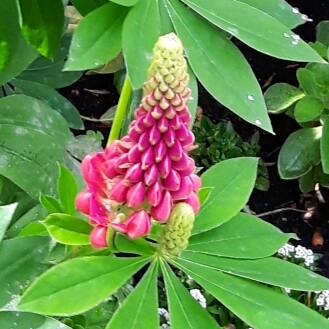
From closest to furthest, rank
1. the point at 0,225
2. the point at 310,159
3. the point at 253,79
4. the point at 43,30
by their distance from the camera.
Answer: the point at 0,225 < the point at 253,79 < the point at 43,30 < the point at 310,159

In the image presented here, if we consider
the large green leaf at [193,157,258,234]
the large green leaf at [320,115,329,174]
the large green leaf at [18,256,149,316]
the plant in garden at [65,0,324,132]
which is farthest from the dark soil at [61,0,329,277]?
the large green leaf at [18,256,149,316]

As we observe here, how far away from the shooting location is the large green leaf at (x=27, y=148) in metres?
1.43

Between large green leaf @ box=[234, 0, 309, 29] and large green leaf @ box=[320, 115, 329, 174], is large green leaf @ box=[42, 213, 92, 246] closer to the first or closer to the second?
large green leaf @ box=[234, 0, 309, 29]

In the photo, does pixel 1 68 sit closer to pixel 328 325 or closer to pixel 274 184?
pixel 328 325

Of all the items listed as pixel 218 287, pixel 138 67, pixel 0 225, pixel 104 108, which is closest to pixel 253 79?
pixel 138 67

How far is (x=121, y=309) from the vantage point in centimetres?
106

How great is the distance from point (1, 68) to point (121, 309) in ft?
1.84

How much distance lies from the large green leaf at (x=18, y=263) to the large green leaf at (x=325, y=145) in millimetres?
1272

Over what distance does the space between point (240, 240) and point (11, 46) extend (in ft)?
1.76

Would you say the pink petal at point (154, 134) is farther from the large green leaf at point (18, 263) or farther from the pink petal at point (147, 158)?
the large green leaf at point (18, 263)

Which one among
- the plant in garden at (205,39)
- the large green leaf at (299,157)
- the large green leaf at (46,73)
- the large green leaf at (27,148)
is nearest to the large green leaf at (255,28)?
the plant in garden at (205,39)

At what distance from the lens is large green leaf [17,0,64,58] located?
4.39 ft

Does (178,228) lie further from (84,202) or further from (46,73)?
(46,73)

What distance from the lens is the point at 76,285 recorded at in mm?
1034
